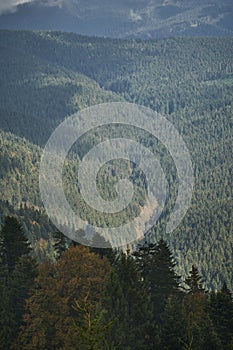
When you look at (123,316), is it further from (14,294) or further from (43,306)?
(14,294)

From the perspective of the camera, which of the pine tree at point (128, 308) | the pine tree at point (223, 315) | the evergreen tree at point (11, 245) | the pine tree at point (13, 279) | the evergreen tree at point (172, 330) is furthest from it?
the evergreen tree at point (11, 245)

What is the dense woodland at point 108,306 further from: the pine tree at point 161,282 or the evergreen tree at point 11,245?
the evergreen tree at point 11,245

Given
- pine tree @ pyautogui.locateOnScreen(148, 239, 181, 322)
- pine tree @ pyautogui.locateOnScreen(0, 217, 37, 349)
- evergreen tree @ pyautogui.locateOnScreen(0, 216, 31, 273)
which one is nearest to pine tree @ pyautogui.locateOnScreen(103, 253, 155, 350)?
pine tree @ pyautogui.locateOnScreen(148, 239, 181, 322)

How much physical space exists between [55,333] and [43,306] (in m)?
2.91

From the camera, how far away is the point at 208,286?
195625 mm

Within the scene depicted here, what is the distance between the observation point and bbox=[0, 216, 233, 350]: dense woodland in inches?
2286

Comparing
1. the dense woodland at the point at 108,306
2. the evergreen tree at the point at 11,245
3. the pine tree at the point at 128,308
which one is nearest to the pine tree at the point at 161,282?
the dense woodland at the point at 108,306

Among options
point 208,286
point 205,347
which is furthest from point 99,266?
point 208,286

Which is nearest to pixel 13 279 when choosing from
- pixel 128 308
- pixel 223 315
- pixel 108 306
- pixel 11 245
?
pixel 11 245

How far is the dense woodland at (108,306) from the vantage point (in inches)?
2286

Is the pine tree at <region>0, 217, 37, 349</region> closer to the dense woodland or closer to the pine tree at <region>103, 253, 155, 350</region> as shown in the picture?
the dense woodland

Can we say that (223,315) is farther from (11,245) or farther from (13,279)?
(11,245)

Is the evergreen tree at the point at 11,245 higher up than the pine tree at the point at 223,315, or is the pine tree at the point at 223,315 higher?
the evergreen tree at the point at 11,245

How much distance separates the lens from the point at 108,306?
61.2m
